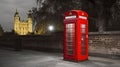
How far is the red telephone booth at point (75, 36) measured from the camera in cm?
962

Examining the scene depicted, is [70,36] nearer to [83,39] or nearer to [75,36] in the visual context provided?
[75,36]

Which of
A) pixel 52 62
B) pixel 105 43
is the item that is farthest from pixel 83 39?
pixel 105 43

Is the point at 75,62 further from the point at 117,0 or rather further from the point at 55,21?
the point at 55,21

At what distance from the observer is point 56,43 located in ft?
50.4

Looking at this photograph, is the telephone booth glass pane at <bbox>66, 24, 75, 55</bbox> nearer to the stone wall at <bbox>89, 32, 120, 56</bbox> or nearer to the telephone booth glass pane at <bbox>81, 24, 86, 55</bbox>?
→ the telephone booth glass pane at <bbox>81, 24, 86, 55</bbox>

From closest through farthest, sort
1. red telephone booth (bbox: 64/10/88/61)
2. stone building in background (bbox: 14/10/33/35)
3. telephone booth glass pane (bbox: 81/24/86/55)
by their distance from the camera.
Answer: red telephone booth (bbox: 64/10/88/61), telephone booth glass pane (bbox: 81/24/86/55), stone building in background (bbox: 14/10/33/35)

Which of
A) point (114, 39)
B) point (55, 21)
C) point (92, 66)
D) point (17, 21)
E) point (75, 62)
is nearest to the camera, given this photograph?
point (92, 66)

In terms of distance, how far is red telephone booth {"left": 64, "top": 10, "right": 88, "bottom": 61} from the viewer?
9.62m

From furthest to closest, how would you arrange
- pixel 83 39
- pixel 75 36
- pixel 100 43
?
1. pixel 100 43
2. pixel 83 39
3. pixel 75 36

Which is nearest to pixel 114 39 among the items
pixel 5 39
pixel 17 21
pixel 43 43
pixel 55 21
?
pixel 43 43

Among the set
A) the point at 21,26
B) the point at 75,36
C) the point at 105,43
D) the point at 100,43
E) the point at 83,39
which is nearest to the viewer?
the point at 75,36

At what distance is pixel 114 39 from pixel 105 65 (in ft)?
9.33

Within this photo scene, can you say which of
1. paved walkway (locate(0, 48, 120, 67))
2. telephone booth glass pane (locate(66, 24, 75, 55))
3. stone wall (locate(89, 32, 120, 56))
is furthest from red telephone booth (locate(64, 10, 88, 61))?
stone wall (locate(89, 32, 120, 56))

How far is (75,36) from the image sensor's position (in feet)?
31.8
